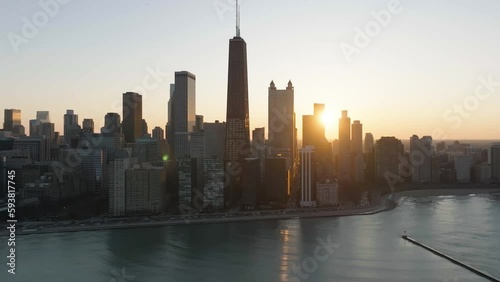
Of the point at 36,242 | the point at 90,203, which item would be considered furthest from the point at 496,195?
the point at 36,242

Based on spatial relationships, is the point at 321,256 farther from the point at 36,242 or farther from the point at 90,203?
the point at 90,203

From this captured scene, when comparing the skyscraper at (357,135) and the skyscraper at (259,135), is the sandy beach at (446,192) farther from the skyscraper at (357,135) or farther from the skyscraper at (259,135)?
the skyscraper at (259,135)

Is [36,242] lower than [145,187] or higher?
lower

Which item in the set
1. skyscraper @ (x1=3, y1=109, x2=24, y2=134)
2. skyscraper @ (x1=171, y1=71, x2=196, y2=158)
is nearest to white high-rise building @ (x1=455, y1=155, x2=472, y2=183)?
skyscraper @ (x1=171, y1=71, x2=196, y2=158)

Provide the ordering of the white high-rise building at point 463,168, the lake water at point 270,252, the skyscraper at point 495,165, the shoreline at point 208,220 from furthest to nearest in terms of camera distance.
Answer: the skyscraper at point 495,165 < the white high-rise building at point 463,168 < the shoreline at point 208,220 < the lake water at point 270,252

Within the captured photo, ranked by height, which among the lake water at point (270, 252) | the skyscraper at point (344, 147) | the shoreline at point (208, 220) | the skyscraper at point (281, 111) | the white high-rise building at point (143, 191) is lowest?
the lake water at point (270, 252)

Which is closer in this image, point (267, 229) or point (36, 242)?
point (36, 242)

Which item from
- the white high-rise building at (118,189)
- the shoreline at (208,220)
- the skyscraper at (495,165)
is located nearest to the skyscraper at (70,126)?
the white high-rise building at (118,189)

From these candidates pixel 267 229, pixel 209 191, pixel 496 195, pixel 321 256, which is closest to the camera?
pixel 321 256
